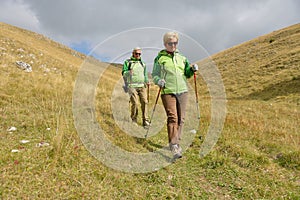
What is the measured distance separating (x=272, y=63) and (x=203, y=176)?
113ft

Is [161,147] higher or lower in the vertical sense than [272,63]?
lower

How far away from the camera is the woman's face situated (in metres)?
4.70

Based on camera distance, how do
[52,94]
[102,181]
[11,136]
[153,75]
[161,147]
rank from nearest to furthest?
[102,181] < [11,136] < [153,75] < [161,147] < [52,94]

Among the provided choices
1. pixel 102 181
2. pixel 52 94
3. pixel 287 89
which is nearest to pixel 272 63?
pixel 287 89

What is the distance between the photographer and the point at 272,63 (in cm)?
3309

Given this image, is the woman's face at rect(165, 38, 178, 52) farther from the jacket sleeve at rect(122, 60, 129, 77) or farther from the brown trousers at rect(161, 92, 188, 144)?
the jacket sleeve at rect(122, 60, 129, 77)

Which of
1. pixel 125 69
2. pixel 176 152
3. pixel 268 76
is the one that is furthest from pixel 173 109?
pixel 268 76

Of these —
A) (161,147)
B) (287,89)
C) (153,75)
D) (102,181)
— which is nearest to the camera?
(102,181)

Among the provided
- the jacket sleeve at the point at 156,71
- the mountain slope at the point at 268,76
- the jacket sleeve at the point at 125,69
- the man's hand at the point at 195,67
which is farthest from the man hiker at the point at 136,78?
the mountain slope at the point at 268,76

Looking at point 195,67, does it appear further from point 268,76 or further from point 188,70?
point 268,76

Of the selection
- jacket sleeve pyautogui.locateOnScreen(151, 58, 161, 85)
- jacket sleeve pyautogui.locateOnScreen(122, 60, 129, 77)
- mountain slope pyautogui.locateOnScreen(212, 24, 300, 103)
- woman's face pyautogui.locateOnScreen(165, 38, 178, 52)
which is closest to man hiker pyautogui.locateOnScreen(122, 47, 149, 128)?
jacket sleeve pyautogui.locateOnScreen(122, 60, 129, 77)

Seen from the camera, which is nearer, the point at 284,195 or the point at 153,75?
the point at 284,195

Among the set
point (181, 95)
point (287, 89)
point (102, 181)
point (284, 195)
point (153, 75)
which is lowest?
point (284, 195)

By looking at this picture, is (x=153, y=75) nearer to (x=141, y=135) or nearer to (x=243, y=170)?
(x=141, y=135)
